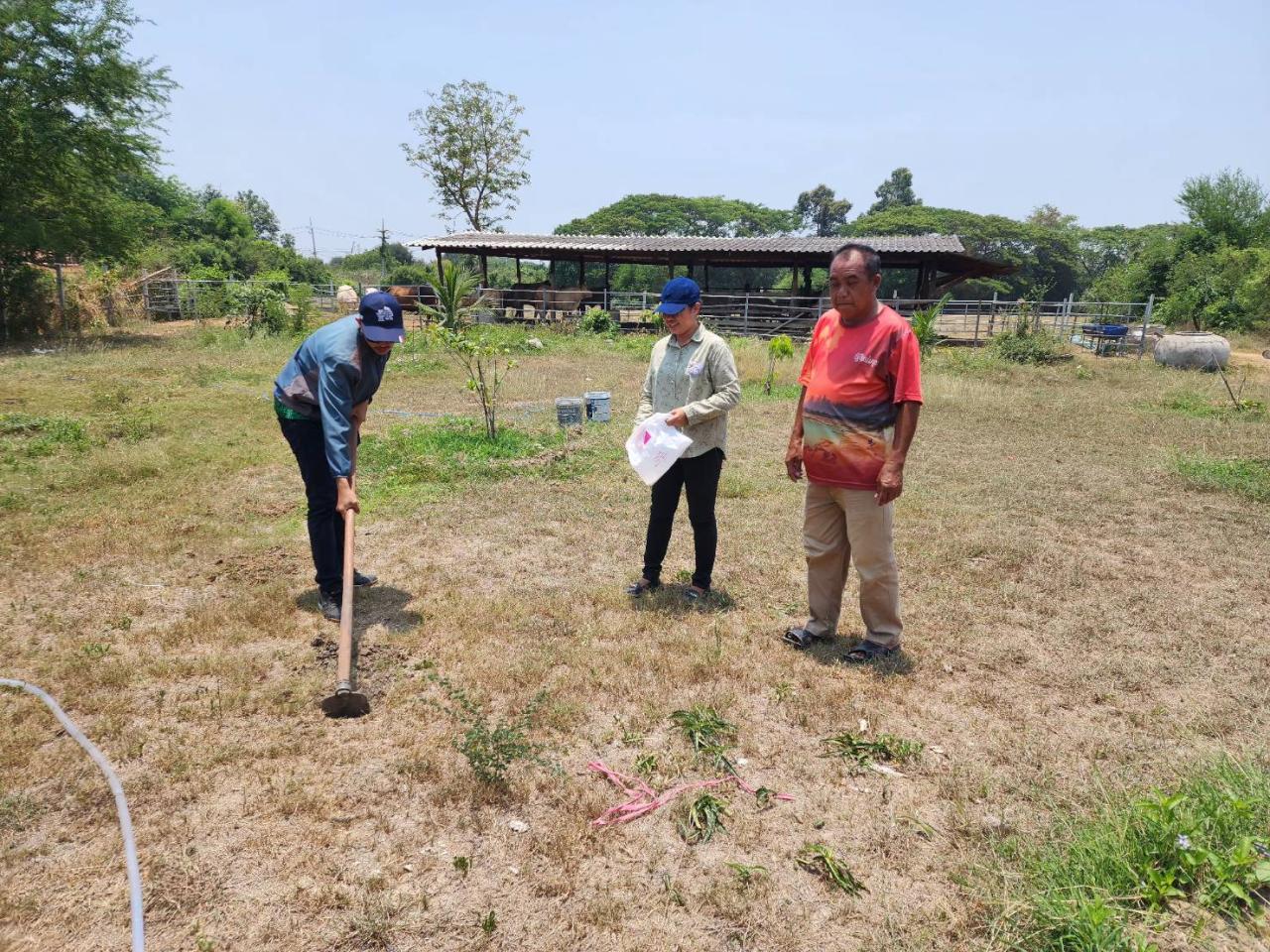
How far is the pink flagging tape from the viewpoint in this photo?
2.66 meters

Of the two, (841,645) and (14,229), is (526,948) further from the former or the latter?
(14,229)

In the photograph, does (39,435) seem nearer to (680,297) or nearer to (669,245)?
(680,297)

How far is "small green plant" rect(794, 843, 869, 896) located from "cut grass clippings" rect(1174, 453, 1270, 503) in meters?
6.70

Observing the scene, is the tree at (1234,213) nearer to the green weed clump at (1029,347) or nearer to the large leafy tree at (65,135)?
the green weed clump at (1029,347)

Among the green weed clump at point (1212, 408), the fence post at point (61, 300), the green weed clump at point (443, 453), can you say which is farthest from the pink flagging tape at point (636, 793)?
the fence post at point (61, 300)

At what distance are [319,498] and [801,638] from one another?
2693 millimetres

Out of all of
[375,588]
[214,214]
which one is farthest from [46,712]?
[214,214]

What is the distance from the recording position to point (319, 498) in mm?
4086

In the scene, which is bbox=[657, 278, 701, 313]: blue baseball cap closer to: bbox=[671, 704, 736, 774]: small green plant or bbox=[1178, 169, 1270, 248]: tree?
bbox=[671, 704, 736, 774]: small green plant

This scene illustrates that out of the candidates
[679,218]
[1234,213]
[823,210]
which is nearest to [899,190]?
[823,210]

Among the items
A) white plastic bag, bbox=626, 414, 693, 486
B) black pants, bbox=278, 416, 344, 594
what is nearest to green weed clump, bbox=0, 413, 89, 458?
black pants, bbox=278, 416, 344, 594

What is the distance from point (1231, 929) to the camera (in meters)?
1.91

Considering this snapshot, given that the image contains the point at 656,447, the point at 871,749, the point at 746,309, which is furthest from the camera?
the point at 746,309

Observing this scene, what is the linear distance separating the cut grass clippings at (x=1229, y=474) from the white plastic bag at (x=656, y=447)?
6.11m
